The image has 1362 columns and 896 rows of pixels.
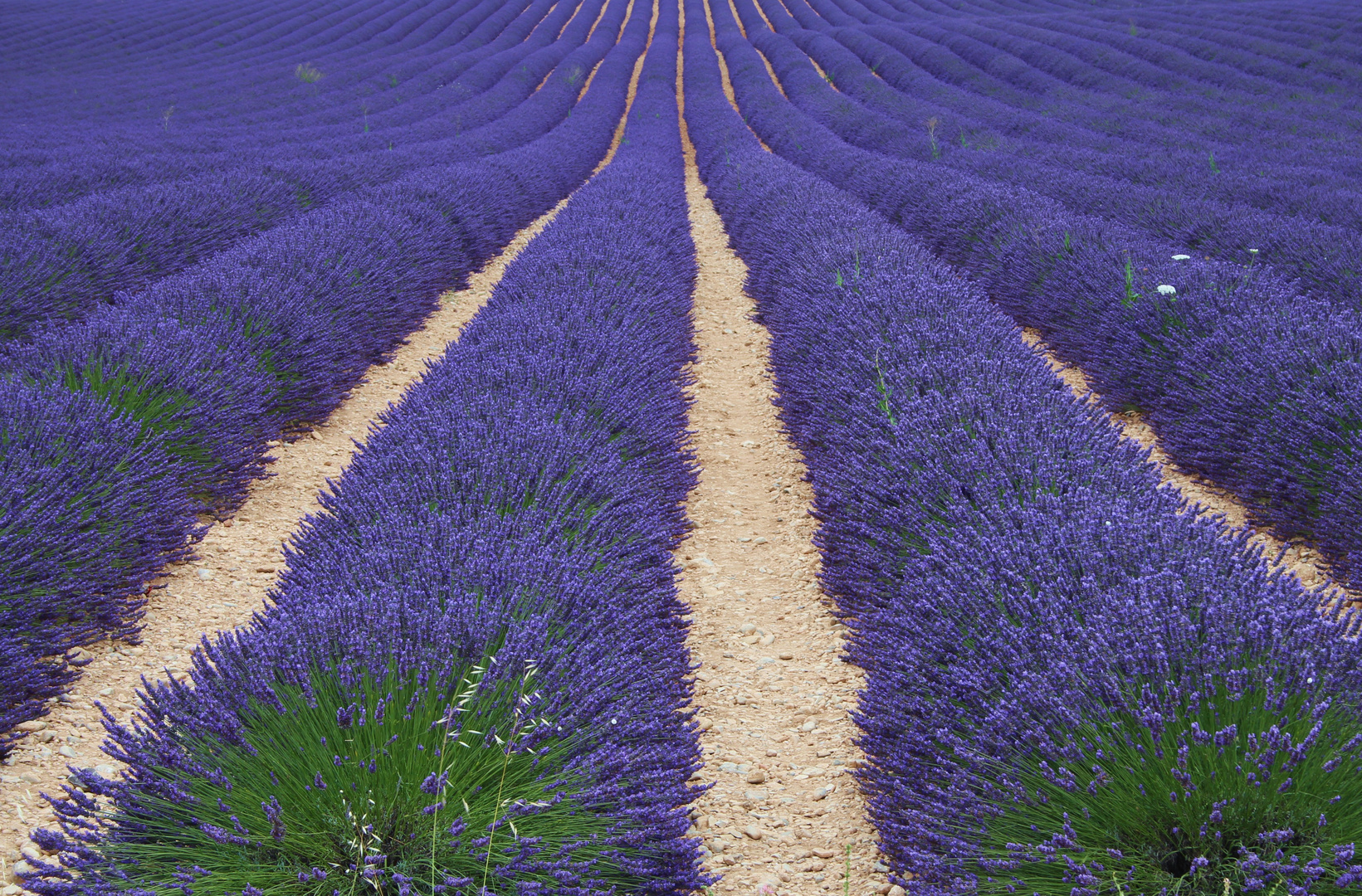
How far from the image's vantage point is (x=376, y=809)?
142cm

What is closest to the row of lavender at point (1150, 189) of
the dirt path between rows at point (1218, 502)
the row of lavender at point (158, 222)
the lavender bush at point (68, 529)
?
the dirt path between rows at point (1218, 502)

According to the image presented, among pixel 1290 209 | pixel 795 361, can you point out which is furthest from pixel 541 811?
pixel 1290 209

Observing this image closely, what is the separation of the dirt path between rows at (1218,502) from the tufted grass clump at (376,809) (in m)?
1.51

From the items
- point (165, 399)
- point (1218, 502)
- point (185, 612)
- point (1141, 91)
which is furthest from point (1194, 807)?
point (1141, 91)

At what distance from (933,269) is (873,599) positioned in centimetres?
269

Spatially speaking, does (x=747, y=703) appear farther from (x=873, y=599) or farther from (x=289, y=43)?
(x=289, y=43)

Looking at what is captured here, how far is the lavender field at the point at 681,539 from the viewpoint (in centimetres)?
144

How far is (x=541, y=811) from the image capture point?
4.88ft

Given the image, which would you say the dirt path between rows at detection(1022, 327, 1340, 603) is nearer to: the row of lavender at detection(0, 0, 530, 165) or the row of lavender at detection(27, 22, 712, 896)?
the row of lavender at detection(27, 22, 712, 896)

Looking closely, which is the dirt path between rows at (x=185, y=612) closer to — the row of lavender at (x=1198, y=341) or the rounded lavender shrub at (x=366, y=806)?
the rounded lavender shrub at (x=366, y=806)

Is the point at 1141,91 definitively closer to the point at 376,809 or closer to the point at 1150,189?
the point at 1150,189

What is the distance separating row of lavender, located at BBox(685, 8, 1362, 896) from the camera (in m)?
1.34

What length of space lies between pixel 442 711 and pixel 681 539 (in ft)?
5.44

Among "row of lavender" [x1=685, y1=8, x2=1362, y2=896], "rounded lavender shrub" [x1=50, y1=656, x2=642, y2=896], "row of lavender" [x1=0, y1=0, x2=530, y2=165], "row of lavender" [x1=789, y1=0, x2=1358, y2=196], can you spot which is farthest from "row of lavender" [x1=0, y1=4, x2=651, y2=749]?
"row of lavender" [x1=789, y1=0, x2=1358, y2=196]
